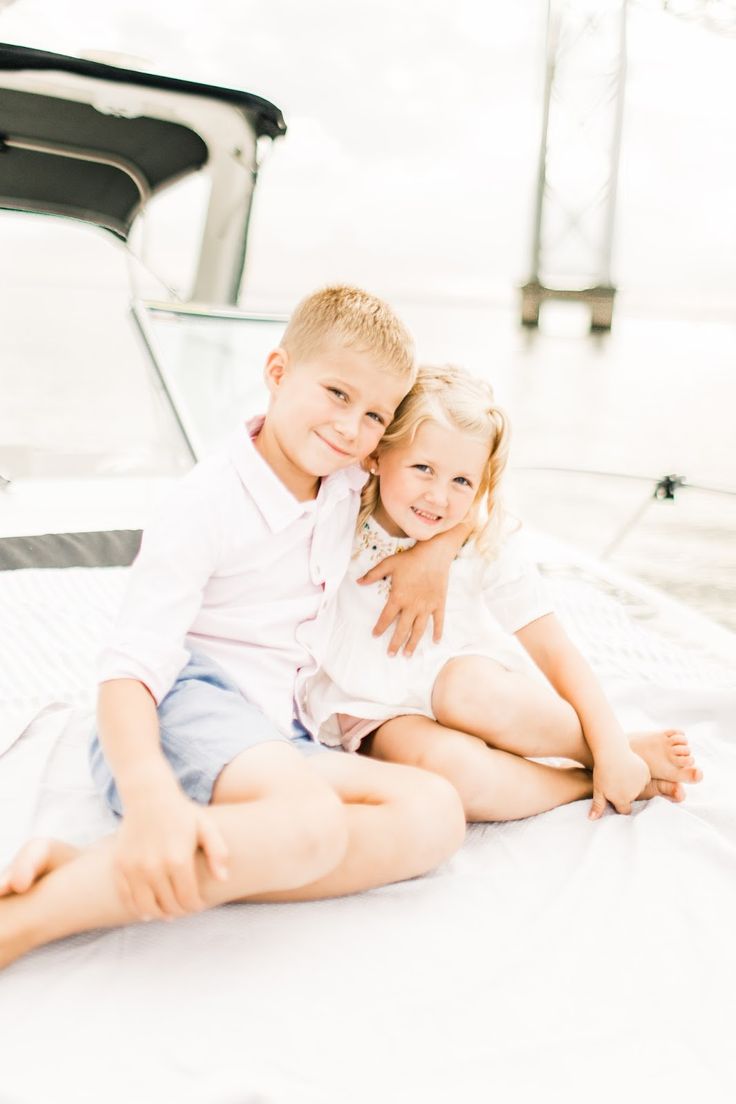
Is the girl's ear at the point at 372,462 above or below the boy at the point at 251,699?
above

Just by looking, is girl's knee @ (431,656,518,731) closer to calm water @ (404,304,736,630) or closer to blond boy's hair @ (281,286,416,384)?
blond boy's hair @ (281,286,416,384)

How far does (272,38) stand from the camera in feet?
27.9

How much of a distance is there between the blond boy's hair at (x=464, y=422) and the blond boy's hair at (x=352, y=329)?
0.14ft

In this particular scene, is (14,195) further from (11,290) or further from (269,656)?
(269,656)

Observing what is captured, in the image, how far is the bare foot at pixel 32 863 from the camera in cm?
71

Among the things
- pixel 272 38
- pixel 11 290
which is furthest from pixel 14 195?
pixel 272 38

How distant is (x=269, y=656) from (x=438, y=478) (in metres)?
0.27

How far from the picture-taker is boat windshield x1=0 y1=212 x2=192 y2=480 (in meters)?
2.35

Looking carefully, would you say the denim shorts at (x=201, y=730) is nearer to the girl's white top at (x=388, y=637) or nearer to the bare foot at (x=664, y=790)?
the girl's white top at (x=388, y=637)

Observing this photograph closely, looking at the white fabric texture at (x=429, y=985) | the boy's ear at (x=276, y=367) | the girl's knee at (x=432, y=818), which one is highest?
the boy's ear at (x=276, y=367)

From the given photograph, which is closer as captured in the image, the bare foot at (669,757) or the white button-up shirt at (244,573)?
the white button-up shirt at (244,573)

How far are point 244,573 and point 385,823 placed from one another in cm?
29

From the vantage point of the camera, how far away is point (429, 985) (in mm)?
721

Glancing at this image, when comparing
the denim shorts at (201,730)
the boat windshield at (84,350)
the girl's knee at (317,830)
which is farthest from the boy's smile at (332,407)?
the boat windshield at (84,350)
